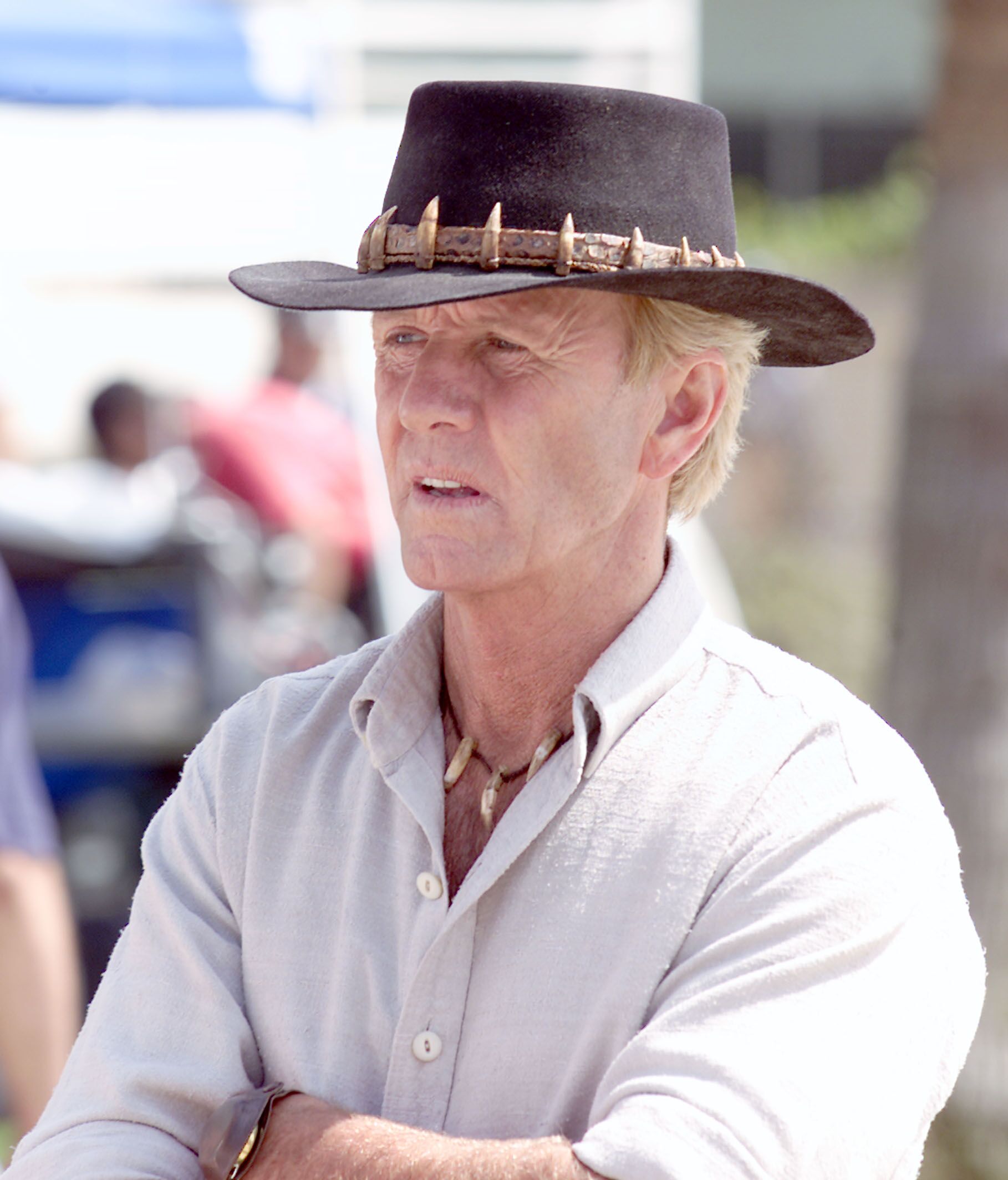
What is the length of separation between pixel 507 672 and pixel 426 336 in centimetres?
39

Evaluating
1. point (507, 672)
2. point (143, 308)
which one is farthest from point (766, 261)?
point (507, 672)

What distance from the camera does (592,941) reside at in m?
1.71

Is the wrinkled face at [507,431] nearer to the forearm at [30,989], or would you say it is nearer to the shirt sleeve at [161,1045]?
the shirt sleeve at [161,1045]

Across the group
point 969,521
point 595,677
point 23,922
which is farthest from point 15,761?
point 969,521

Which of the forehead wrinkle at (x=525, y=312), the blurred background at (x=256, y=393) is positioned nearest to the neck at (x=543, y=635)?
the forehead wrinkle at (x=525, y=312)

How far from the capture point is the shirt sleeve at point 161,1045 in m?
1.79

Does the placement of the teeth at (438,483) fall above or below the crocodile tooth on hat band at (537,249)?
below

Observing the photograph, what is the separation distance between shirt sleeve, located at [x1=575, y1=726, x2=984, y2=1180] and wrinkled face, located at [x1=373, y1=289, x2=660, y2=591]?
1.23 feet

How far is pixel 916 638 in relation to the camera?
5031 mm

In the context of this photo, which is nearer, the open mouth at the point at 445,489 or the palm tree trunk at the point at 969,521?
the open mouth at the point at 445,489

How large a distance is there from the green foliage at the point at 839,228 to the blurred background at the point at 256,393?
224 inches

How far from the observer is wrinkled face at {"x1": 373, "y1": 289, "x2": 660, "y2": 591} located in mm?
1802

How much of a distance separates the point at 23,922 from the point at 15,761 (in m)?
0.37

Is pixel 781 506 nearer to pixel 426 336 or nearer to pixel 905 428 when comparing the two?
pixel 905 428
